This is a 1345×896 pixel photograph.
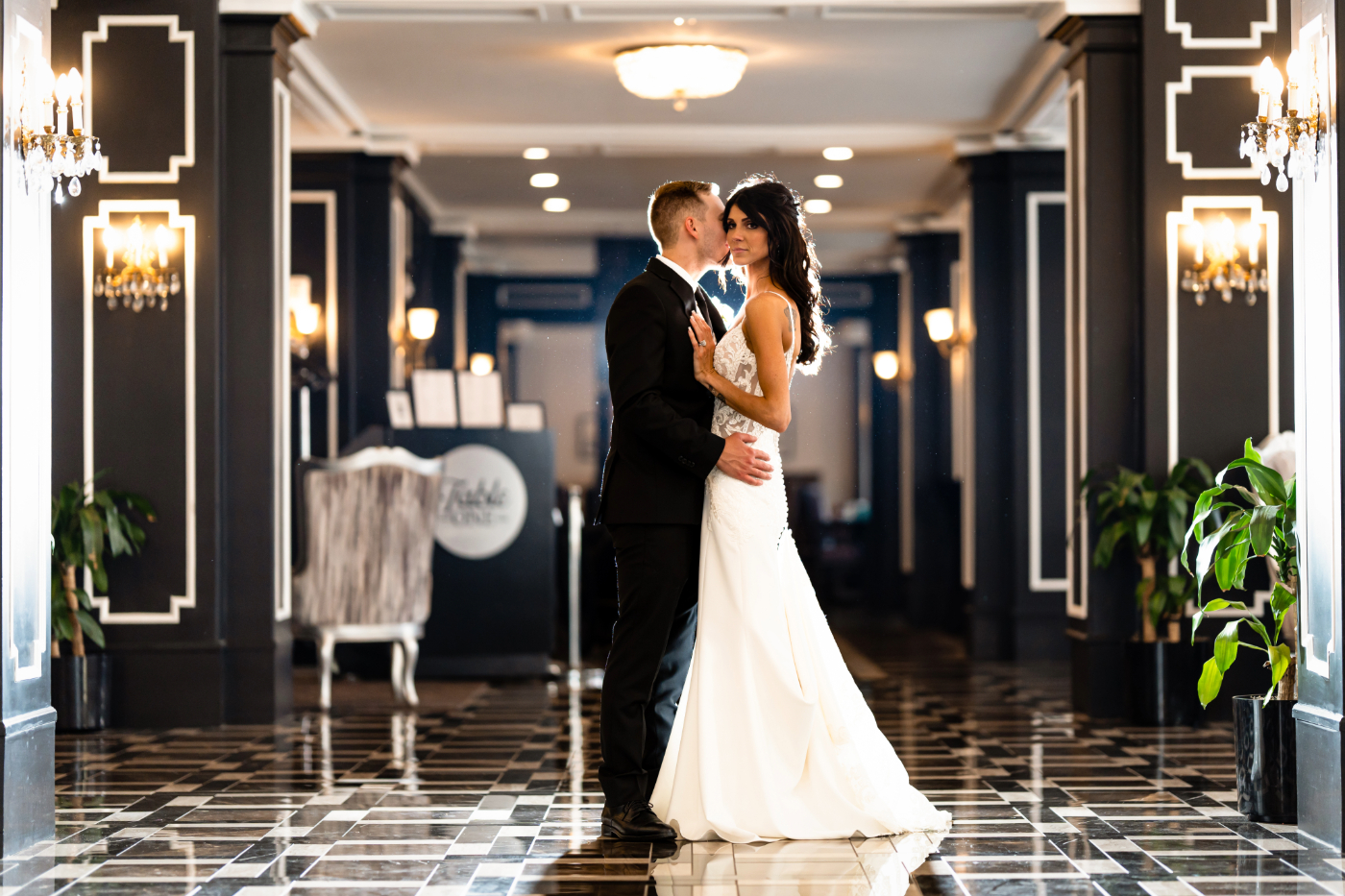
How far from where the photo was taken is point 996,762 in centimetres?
407

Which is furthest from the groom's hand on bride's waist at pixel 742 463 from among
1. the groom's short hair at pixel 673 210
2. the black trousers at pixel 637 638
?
the groom's short hair at pixel 673 210

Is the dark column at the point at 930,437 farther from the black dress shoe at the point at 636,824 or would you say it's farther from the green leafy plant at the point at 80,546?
the black dress shoe at the point at 636,824

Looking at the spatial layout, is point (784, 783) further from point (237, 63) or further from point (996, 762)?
point (237, 63)

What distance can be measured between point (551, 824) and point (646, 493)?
0.87 meters

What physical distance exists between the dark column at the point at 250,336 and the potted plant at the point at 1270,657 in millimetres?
3376

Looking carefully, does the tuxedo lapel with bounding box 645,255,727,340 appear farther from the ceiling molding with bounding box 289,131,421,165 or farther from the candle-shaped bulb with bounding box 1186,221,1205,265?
the ceiling molding with bounding box 289,131,421,165

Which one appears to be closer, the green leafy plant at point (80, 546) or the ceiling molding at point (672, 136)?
the green leafy plant at point (80, 546)

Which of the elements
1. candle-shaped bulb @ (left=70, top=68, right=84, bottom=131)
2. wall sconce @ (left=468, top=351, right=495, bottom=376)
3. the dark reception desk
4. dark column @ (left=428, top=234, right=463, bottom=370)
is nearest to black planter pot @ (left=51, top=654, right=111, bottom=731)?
the dark reception desk

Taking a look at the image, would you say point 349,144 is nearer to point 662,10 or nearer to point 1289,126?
point 662,10

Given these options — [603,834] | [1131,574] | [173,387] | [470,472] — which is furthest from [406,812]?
[470,472]

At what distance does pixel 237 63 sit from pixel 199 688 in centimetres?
238

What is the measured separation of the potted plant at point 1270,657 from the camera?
316 cm

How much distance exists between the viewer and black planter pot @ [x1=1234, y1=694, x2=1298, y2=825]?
3.15 m

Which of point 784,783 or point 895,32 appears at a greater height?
point 895,32
